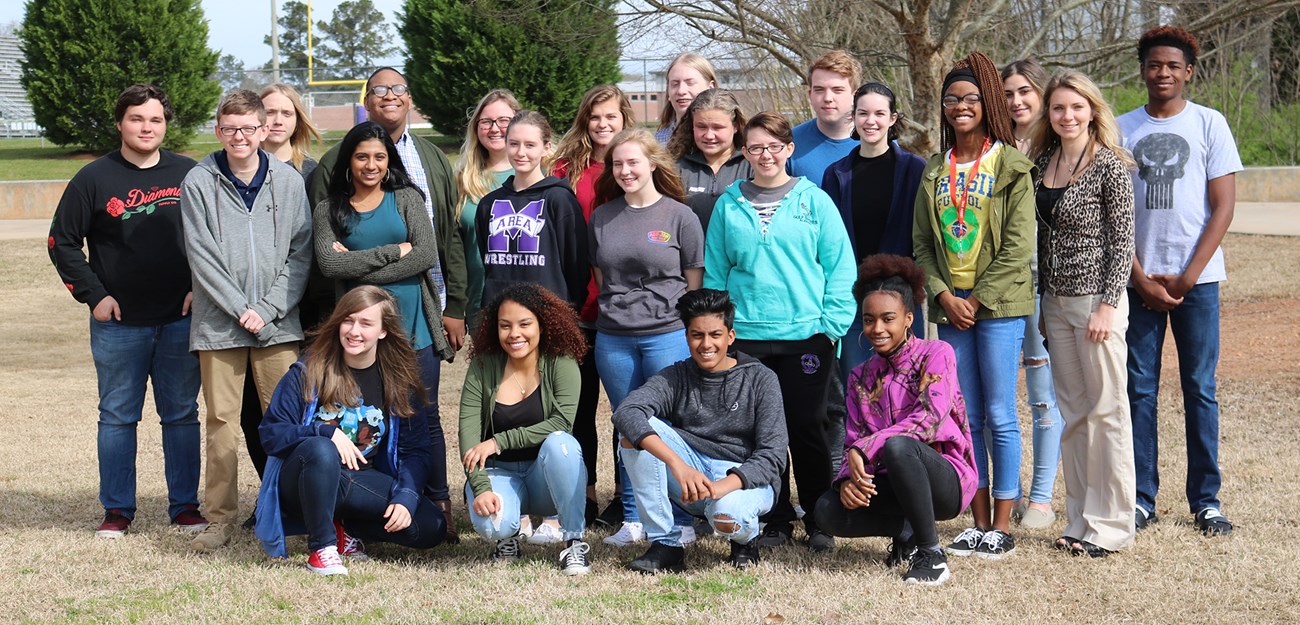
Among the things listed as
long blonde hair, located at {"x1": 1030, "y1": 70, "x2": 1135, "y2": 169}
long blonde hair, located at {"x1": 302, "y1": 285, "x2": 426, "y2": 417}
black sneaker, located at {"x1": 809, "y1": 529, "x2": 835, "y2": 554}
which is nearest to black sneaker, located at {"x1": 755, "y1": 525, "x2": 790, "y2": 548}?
black sneaker, located at {"x1": 809, "y1": 529, "x2": 835, "y2": 554}

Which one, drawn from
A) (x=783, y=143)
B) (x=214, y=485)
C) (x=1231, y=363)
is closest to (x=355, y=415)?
(x=214, y=485)

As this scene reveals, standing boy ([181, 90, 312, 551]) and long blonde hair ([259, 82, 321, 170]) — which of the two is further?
long blonde hair ([259, 82, 321, 170])

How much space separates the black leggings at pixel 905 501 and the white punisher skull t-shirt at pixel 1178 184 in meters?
1.36

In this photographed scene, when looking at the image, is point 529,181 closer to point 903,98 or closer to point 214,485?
point 214,485

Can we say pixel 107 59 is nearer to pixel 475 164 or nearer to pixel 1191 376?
pixel 475 164

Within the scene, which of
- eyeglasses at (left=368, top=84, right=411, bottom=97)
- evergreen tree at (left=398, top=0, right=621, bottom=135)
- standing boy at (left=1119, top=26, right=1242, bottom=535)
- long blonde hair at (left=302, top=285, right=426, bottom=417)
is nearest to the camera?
long blonde hair at (left=302, top=285, right=426, bottom=417)

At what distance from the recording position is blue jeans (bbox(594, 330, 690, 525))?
5.06 metres

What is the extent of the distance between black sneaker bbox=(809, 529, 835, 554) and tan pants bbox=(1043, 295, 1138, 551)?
3.06 feet

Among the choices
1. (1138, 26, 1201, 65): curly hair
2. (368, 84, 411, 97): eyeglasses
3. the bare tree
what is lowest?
(368, 84, 411, 97): eyeglasses

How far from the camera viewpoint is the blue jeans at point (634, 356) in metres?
5.06

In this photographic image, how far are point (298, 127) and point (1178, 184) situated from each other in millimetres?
3956

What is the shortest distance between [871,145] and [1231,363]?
18.5ft

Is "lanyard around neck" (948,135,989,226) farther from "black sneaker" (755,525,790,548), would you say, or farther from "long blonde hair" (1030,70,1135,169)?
"black sneaker" (755,525,790,548)

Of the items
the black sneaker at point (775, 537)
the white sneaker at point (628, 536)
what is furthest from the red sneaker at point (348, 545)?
the black sneaker at point (775, 537)
